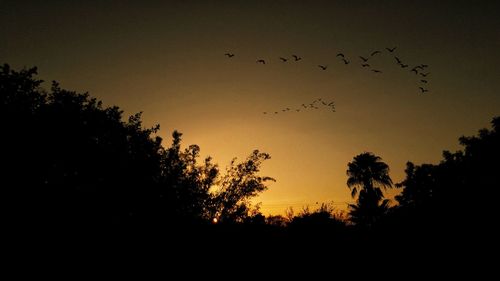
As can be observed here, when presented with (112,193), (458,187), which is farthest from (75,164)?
(458,187)

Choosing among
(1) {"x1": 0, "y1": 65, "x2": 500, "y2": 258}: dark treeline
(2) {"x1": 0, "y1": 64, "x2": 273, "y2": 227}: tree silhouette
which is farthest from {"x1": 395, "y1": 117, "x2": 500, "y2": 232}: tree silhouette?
(2) {"x1": 0, "y1": 64, "x2": 273, "y2": 227}: tree silhouette

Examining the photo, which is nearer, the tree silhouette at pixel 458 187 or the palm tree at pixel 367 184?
the tree silhouette at pixel 458 187

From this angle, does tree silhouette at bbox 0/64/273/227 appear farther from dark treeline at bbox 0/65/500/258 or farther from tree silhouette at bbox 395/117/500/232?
tree silhouette at bbox 395/117/500/232

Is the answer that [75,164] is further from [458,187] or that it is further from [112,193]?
[458,187]

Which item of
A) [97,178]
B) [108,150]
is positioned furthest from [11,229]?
[108,150]

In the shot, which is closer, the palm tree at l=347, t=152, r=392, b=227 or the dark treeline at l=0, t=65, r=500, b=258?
the dark treeline at l=0, t=65, r=500, b=258

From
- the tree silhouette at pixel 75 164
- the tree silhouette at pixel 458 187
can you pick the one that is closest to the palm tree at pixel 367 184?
the tree silhouette at pixel 458 187

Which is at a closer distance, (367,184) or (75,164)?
(75,164)

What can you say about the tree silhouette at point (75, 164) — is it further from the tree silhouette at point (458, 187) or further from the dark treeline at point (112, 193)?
the tree silhouette at point (458, 187)

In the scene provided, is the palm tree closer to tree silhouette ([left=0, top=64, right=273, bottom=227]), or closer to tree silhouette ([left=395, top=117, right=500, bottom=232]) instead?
tree silhouette ([left=395, top=117, right=500, bottom=232])

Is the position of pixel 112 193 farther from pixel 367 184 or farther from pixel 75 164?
pixel 367 184

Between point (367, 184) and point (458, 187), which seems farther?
point (367, 184)

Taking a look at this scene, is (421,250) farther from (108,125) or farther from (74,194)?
(108,125)

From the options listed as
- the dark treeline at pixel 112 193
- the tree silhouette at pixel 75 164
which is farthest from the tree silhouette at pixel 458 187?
the tree silhouette at pixel 75 164
